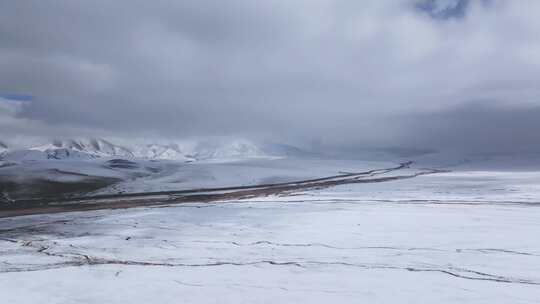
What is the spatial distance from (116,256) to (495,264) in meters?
9.68

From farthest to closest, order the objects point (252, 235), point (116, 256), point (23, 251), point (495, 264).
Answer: point (252, 235) → point (23, 251) → point (116, 256) → point (495, 264)

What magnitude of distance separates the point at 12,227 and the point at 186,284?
47.1 ft

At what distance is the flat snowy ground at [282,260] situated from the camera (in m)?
8.08

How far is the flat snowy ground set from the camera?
808 centimetres

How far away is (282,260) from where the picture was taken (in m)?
10.6

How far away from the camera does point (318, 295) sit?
26.2 ft

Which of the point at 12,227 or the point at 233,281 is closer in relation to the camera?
the point at 233,281

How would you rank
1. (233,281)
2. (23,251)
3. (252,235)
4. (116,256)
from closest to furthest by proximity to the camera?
(233,281) < (116,256) < (23,251) < (252,235)

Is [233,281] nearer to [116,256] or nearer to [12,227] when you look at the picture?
[116,256]

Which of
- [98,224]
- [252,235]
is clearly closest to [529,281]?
[252,235]

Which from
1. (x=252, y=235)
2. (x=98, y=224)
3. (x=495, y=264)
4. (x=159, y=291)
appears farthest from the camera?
(x=98, y=224)

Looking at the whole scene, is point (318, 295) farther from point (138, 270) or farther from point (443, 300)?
point (138, 270)

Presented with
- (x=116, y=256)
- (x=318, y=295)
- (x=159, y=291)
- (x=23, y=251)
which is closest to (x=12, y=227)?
(x=23, y=251)

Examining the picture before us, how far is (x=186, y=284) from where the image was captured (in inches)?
344
